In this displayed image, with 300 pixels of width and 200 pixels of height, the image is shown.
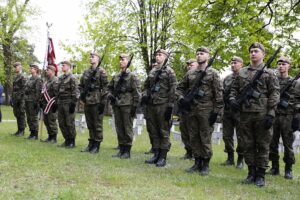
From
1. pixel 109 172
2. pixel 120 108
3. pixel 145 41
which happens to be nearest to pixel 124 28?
pixel 145 41

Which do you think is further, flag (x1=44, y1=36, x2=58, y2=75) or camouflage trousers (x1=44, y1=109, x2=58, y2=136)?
flag (x1=44, y1=36, x2=58, y2=75)

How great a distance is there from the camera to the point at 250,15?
1683cm

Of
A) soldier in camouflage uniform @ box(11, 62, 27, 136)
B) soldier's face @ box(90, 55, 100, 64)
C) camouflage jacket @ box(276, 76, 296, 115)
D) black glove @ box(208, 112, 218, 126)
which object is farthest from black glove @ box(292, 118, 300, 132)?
soldier in camouflage uniform @ box(11, 62, 27, 136)

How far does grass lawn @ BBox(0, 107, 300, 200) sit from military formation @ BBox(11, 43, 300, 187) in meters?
0.45

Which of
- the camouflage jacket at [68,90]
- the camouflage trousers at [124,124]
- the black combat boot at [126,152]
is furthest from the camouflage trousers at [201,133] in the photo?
the camouflage jacket at [68,90]

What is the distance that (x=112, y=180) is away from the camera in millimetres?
6605

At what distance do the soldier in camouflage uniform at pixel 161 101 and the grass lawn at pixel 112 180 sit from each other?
43 cm

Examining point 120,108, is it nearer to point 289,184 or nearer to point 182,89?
point 182,89

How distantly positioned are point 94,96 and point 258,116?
434cm

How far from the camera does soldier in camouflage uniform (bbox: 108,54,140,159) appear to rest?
30.5 feet

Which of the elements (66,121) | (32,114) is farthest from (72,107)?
(32,114)

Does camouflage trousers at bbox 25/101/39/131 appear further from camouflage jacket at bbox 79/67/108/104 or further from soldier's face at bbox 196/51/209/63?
soldier's face at bbox 196/51/209/63

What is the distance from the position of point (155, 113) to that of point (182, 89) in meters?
0.85

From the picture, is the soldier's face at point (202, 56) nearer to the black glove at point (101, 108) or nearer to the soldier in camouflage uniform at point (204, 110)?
the soldier in camouflage uniform at point (204, 110)
